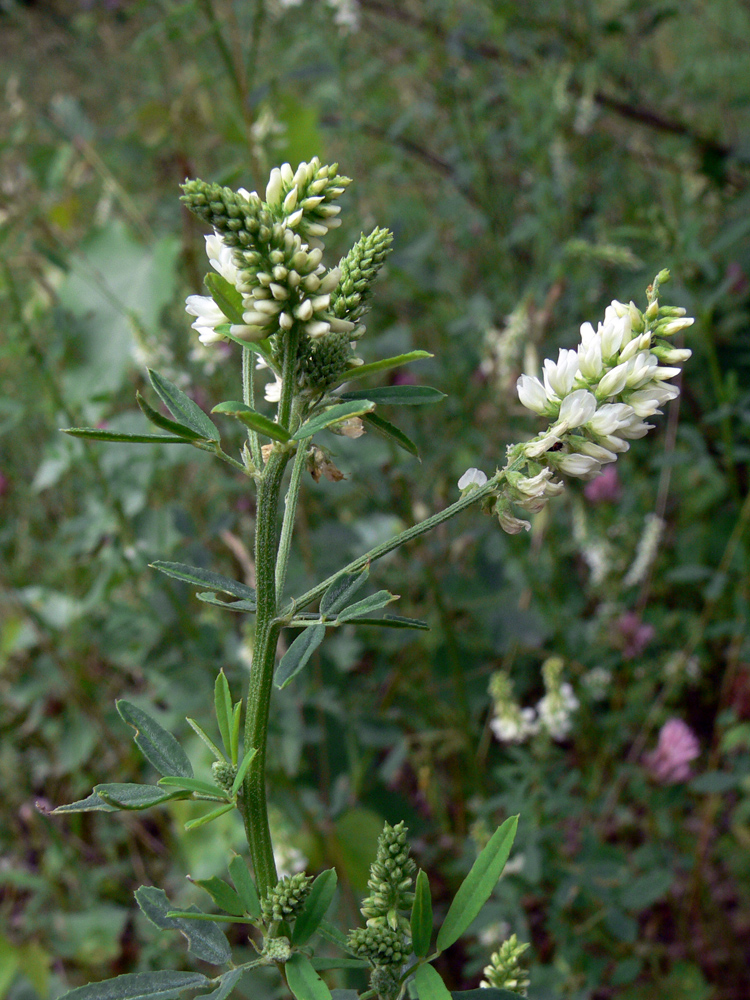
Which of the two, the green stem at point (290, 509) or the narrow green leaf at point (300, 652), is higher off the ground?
the green stem at point (290, 509)

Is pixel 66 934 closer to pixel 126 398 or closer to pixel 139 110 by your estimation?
pixel 126 398

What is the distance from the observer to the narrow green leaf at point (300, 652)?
61 centimetres

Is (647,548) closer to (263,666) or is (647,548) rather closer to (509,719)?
(509,719)

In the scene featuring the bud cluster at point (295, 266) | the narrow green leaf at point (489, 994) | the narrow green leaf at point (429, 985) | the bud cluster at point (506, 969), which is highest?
the bud cluster at point (295, 266)

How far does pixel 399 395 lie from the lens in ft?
2.09

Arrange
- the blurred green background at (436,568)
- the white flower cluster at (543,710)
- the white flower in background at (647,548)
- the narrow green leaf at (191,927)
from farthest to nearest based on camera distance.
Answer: the white flower in background at (647,548)
the blurred green background at (436,568)
the white flower cluster at (543,710)
the narrow green leaf at (191,927)

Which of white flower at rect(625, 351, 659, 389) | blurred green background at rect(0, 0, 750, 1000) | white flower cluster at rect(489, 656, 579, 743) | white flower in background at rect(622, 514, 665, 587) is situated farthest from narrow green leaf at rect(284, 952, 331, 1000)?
white flower in background at rect(622, 514, 665, 587)

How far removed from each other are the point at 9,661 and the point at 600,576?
183 centimetres

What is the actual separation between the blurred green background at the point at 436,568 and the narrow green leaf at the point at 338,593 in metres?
0.89

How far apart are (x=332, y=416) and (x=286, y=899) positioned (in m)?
0.34

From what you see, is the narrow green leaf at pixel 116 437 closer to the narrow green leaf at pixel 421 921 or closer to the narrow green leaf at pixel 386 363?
the narrow green leaf at pixel 386 363

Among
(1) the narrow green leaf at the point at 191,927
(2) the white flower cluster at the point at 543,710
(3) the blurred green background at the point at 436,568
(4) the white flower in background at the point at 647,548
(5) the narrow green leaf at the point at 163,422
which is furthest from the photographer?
(4) the white flower in background at the point at 647,548

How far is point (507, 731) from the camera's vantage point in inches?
65.6

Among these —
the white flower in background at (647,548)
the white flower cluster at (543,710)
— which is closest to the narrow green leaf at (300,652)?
the white flower cluster at (543,710)
